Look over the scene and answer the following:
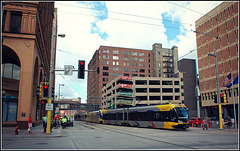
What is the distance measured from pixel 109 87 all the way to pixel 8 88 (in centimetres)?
6904

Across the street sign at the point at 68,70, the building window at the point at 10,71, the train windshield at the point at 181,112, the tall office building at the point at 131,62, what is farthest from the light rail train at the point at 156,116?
the tall office building at the point at 131,62

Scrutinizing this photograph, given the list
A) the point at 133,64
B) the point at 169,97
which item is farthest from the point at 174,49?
the point at 169,97

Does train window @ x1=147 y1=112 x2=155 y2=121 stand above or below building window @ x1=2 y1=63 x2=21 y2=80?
below

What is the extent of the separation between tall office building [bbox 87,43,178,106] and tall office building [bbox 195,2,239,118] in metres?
40.0

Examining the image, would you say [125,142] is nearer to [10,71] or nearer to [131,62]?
[10,71]

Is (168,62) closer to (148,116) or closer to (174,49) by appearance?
(174,49)

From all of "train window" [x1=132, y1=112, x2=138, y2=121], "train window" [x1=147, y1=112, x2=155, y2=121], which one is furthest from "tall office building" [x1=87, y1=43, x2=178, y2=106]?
"train window" [x1=147, y1=112, x2=155, y2=121]

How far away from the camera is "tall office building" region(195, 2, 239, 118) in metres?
55.7

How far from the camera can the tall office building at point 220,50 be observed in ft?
183

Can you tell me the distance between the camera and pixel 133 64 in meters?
113

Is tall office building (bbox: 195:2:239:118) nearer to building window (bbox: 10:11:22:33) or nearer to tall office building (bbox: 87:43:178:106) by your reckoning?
tall office building (bbox: 87:43:178:106)

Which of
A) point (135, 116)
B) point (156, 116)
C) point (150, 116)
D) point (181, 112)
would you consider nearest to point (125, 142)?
point (181, 112)

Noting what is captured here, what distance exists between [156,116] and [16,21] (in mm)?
20690

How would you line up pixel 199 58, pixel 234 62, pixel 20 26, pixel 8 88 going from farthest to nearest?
pixel 199 58 < pixel 234 62 < pixel 8 88 < pixel 20 26
